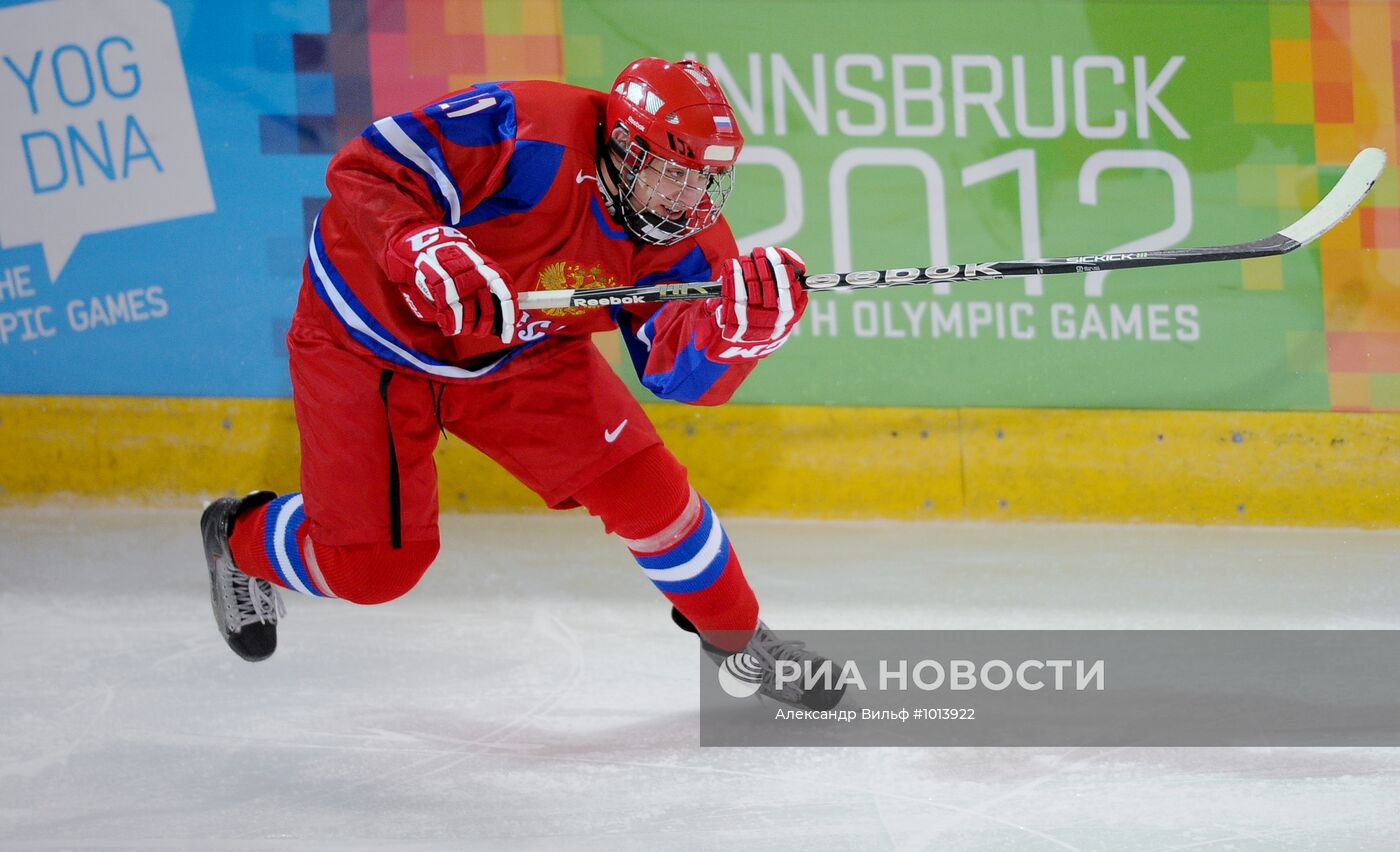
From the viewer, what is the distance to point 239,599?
8.37ft

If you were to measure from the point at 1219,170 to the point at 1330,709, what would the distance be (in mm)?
1866

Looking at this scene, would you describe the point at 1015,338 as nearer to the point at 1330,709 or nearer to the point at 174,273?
the point at 1330,709

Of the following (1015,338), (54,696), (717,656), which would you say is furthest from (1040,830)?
(1015,338)

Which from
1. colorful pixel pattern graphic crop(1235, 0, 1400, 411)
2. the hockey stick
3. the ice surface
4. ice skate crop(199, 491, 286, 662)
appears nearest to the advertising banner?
colorful pixel pattern graphic crop(1235, 0, 1400, 411)

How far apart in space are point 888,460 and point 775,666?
59.9 inches

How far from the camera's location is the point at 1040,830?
190cm

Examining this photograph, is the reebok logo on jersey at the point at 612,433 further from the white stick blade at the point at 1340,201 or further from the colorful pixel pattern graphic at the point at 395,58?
the colorful pixel pattern graphic at the point at 395,58

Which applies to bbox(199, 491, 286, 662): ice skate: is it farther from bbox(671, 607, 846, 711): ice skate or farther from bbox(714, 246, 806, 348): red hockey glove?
bbox(714, 246, 806, 348): red hockey glove

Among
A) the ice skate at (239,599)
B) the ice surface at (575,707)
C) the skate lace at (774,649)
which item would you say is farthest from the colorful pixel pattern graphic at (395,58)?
the skate lace at (774,649)

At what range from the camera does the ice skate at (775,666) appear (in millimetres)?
2438

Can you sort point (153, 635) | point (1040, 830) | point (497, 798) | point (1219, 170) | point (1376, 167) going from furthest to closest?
point (1219, 170) → point (153, 635) → point (1376, 167) → point (497, 798) → point (1040, 830)

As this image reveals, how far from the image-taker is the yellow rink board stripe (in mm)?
3787

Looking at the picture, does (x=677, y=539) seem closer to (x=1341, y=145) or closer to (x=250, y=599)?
(x=250, y=599)

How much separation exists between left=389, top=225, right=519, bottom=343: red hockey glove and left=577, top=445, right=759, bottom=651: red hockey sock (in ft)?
1.40
